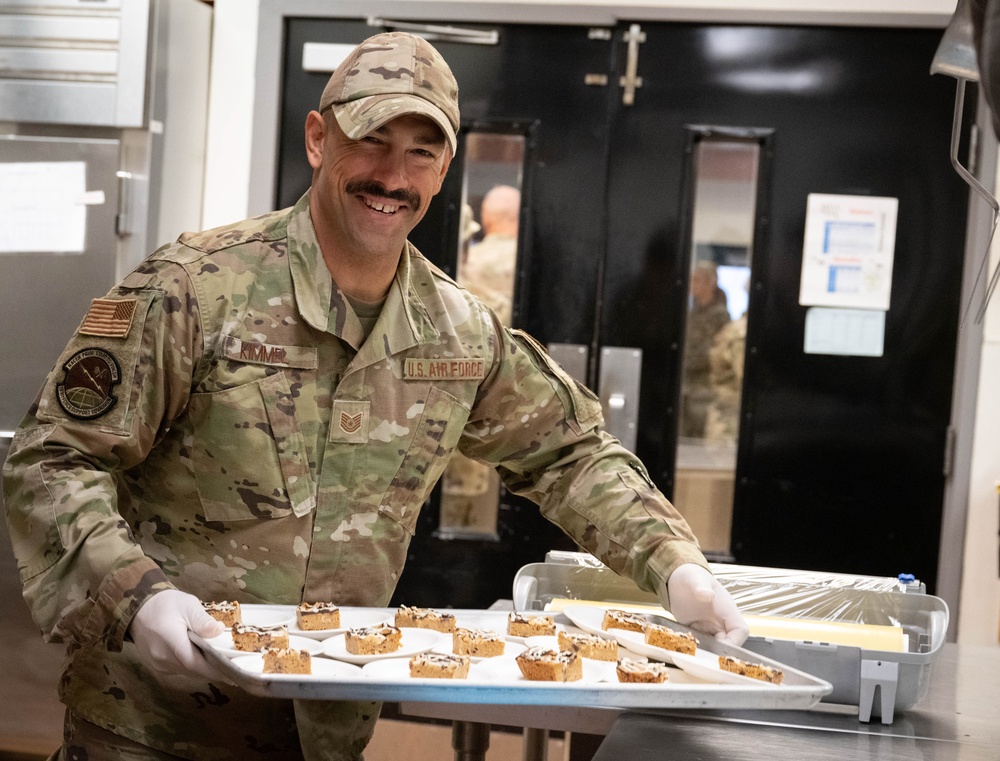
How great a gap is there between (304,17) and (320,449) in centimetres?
244

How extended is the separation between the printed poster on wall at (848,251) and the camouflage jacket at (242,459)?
1.89 m

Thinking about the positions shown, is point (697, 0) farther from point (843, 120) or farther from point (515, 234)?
point (515, 234)

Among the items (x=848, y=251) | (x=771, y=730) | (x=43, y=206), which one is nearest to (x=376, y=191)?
(x=771, y=730)

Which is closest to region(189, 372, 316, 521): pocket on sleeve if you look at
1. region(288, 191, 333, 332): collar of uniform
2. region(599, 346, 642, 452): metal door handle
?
region(288, 191, 333, 332): collar of uniform

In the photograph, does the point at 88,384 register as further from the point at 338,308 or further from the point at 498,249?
the point at 498,249

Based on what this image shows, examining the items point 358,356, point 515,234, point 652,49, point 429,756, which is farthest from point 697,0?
point 429,756

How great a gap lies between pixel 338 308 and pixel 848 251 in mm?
2281

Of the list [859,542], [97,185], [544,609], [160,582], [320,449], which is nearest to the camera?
[160,582]

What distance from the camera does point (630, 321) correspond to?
3.64 m

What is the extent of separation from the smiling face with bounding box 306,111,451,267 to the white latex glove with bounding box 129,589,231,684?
2.01 ft

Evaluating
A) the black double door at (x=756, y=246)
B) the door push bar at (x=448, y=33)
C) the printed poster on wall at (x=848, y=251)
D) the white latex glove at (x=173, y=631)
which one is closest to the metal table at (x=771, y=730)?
the white latex glove at (x=173, y=631)

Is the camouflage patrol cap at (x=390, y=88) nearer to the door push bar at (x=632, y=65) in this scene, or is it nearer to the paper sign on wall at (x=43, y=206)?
the paper sign on wall at (x=43, y=206)

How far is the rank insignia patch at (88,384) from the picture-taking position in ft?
5.06

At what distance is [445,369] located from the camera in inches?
72.2
